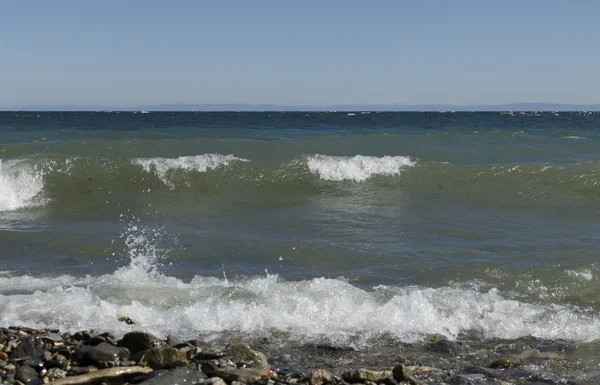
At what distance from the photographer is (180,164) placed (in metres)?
15.4

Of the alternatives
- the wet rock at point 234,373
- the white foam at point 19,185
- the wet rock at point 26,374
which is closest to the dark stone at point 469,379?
the wet rock at point 234,373

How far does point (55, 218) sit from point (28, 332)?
613cm

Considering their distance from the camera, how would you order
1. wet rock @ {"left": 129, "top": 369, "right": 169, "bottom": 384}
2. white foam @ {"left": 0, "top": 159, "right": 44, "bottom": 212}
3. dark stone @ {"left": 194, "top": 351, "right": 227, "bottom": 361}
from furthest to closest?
white foam @ {"left": 0, "top": 159, "right": 44, "bottom": 212}, dark stone @ {"left": 194, "top": 351, "right": 227, "bottom": 361}, wet rock @ {"left": 129, "top": 369, "right": 169, "bottom": 384}

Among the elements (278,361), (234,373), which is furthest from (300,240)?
(234,373)

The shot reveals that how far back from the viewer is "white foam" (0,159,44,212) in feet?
42.6

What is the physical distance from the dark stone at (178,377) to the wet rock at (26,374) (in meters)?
0.81

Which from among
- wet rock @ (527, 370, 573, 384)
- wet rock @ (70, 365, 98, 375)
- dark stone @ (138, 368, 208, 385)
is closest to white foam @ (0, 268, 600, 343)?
wet rock @ (527, 370, 573, 384)

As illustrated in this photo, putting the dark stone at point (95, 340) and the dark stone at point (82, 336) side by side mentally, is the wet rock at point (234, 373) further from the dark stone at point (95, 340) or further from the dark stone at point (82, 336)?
the dark stone at point (82, 336)

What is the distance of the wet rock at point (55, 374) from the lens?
4.50m

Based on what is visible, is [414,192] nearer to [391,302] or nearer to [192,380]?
[391,302]

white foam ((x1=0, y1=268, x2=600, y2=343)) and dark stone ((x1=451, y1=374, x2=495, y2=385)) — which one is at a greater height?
white foam ((x1=0, y1=268, x2=600, y2=343))

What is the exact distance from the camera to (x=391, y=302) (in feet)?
21.1

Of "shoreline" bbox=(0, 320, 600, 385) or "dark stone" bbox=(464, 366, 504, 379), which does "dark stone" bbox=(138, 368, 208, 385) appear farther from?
"dark stone" bbox=(464, 366, 504, 379)

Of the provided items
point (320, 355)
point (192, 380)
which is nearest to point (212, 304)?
point (320, 355)
